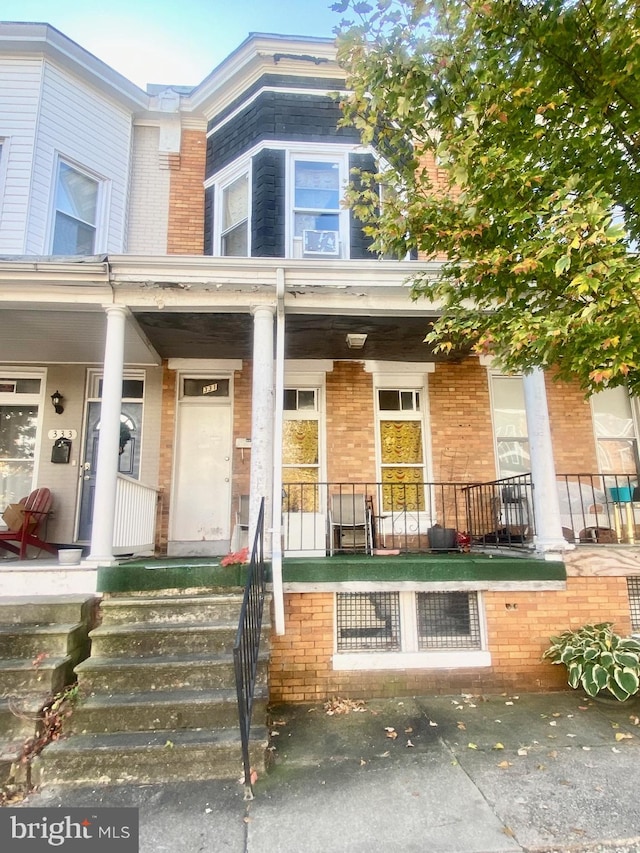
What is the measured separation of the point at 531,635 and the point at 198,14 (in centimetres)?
837

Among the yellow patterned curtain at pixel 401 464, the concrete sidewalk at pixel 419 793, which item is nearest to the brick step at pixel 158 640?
the concrete sidewalk at pixel 419 793

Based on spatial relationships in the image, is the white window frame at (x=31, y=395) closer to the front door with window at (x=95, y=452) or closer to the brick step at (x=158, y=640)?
the front door with window at (x=95, y=452)

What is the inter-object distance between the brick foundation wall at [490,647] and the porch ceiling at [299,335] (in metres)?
3.14

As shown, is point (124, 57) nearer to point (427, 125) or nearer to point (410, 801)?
point (427, 125)

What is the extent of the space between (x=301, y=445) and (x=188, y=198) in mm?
4547

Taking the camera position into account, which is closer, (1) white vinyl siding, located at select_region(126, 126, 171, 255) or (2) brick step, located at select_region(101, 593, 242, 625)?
(2) brick step, located at select_region(101, 593, 242, 625)

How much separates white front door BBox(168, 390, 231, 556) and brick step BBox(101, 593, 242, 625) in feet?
7.93

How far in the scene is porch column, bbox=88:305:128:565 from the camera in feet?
15.6

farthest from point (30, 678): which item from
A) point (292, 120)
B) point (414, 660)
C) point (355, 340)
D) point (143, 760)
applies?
point (292, 120)

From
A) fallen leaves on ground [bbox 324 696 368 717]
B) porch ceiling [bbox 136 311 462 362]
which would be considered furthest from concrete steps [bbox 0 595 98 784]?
porch ceiling [bbox 136 311 462 362]

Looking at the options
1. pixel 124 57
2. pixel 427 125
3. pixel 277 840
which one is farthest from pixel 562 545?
pixel 124 57

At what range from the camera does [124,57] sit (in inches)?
313

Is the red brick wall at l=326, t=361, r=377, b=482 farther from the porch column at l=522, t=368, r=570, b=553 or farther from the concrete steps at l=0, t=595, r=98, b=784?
the concrete steps at l=0, t=595, r=98, b=784

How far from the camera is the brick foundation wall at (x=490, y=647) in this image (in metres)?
4.63
